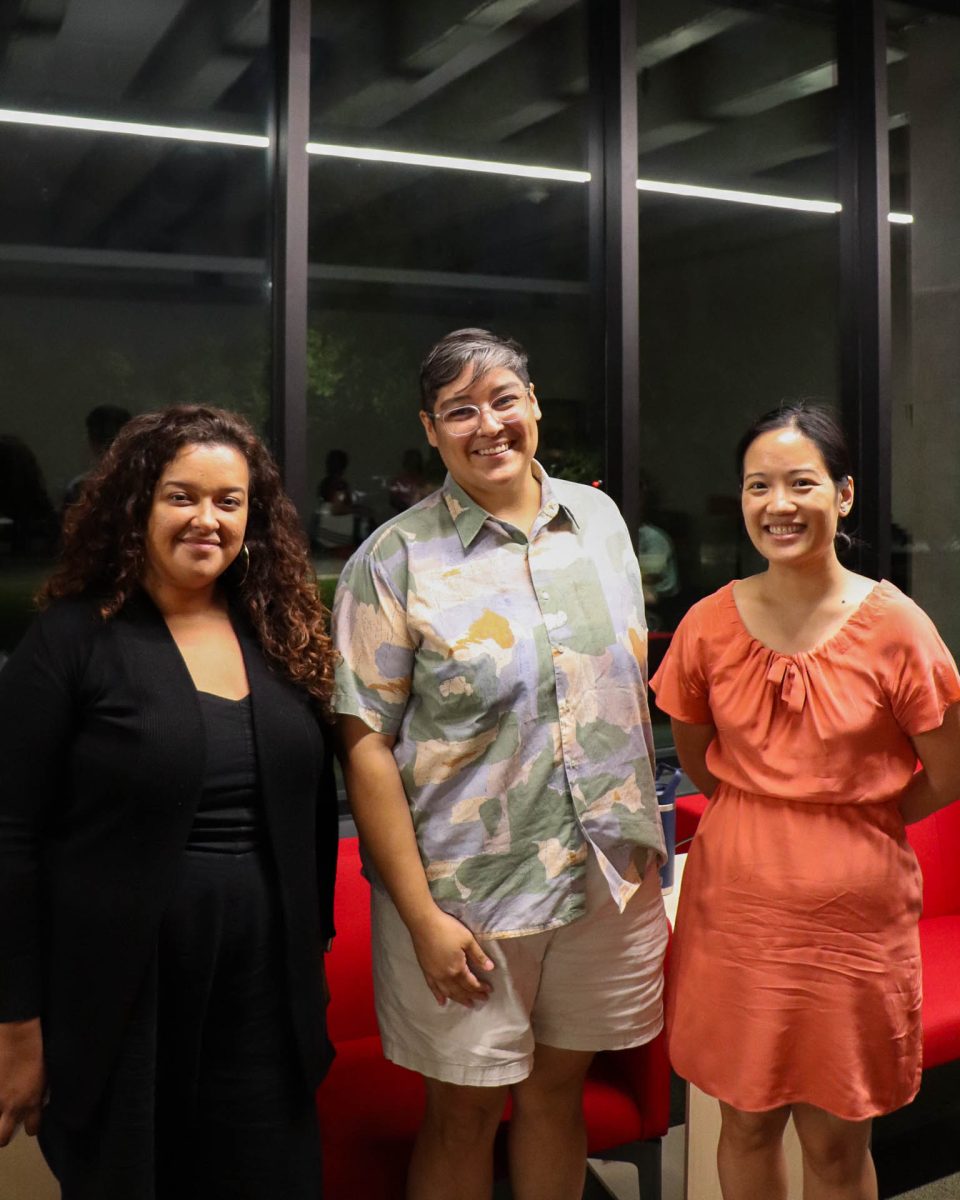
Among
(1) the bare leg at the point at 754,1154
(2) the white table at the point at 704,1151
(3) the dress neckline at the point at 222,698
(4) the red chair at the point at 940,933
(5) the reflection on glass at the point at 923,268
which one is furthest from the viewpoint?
(5) the reflection on glass at the point at 923,268

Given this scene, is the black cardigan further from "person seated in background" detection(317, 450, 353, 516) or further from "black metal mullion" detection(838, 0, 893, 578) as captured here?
"black metal mullion" detection(838, 0, 893, 578)

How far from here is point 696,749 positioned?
81.3 inches

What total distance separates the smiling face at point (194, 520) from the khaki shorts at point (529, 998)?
24.1 inches

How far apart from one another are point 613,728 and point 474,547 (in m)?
0.37

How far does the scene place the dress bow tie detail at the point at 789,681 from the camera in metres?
1.84

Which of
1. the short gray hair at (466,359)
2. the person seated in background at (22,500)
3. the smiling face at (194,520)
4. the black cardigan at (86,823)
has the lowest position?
the black cardigan at (86,823)

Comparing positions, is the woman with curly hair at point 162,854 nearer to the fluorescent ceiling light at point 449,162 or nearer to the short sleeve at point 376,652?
the short sleeve at point 376,652

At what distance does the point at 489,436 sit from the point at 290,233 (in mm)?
1195

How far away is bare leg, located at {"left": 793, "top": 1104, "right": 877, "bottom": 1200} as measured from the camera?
1.84 metres

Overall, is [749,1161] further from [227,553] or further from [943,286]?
[943,286]

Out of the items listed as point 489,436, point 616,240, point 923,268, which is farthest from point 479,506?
point 923,268

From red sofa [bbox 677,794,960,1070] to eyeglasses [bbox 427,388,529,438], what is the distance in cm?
144

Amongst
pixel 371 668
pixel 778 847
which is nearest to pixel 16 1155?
pixel 371 668

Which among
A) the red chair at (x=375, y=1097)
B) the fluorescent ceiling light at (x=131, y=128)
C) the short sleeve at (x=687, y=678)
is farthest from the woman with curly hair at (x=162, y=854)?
the fluorescent ceiling light at (x=131, y=128)
